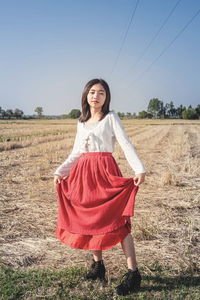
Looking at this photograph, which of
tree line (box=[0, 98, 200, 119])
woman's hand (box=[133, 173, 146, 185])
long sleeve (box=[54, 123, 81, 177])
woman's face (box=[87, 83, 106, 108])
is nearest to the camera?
woman's hand (box=[133, 173, 146, 185])

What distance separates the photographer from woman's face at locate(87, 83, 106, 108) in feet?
10.1

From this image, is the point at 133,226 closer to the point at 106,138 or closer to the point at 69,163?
the point at 69,163

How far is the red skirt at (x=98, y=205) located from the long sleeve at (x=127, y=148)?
14cm

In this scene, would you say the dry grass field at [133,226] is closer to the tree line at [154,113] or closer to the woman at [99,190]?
the woman at [99,190]

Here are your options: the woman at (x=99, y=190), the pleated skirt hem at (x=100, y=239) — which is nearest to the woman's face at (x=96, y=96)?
the woman at (x=99, y=190)

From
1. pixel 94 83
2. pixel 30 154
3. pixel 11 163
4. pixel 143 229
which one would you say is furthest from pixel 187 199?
pixel 30 154

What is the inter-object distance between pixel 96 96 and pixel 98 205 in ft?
3.32

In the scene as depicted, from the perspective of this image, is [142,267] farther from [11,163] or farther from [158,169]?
[11,163]

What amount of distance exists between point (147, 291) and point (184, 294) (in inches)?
12.8

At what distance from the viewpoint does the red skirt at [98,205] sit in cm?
279

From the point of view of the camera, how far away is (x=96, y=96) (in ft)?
10.0

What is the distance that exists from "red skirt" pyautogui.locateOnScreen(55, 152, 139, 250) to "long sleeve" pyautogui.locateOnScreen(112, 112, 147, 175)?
0.14 metres

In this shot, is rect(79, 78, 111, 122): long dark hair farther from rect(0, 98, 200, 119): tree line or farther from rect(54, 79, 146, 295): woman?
rect(0, 98, 200, 119): tree line

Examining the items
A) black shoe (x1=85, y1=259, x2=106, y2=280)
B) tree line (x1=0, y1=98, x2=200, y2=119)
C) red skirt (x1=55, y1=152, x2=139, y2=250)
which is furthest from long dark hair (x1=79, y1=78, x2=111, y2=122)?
tree line (x1=0, y1=98, x2=200, y2=119)
